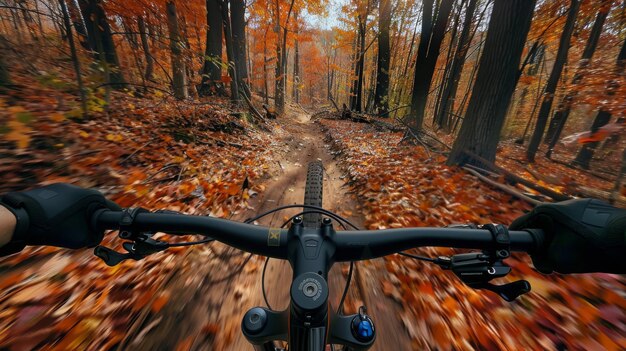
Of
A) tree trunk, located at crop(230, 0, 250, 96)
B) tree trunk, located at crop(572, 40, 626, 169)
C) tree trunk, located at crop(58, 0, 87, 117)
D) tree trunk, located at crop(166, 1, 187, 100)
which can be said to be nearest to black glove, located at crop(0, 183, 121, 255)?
tree trunk, located at crop(58, 0, 87, 117)

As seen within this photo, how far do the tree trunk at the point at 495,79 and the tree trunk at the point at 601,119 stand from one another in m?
5.85

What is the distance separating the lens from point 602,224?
3.28ft

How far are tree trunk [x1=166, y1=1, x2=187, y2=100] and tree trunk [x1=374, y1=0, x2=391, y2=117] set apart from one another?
12411 millimetres

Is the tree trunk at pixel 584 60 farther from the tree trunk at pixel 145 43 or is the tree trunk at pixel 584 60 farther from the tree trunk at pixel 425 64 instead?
the tree trunk at pixel 145 43

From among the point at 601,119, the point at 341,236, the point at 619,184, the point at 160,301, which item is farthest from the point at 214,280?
the point at 601,119

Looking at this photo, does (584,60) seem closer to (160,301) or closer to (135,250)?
(135,250)

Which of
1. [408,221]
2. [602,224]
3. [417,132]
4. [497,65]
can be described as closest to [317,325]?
[602,224]

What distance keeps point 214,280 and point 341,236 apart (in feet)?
6.54

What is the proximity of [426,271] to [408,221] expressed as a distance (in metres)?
1.13

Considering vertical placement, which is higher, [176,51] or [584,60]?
[584,60]

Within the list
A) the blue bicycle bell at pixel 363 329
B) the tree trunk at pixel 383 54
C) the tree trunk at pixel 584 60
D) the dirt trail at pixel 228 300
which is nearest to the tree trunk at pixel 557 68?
the tree trunk at pixel 584 60

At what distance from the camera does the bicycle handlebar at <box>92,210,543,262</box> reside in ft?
3.72

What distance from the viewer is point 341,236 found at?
1.12 m

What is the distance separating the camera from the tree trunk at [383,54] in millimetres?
16062
